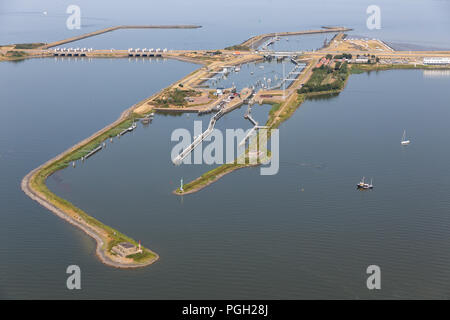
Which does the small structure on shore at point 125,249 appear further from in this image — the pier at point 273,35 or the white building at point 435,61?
the pier at point 273,35

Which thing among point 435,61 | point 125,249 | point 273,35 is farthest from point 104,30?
point 125,249

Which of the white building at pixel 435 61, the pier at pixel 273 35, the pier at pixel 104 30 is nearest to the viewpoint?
the white building at pixel 435 61

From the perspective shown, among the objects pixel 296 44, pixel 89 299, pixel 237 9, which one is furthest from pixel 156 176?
pixel 237 9

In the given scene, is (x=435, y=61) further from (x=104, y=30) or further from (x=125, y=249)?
(x=125, y=249)

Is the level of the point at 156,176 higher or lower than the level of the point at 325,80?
lower

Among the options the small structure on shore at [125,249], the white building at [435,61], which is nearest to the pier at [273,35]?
the white building at [435,61]

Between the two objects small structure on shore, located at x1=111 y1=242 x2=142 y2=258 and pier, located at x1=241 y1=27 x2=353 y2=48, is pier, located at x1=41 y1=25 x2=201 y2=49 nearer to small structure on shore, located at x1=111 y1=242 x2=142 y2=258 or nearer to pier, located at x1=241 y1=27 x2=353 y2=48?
pier, located at x1=241 y1=27 x2=353 y2=48

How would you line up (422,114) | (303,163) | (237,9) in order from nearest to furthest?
(303,163)
(422,114)
(237,9)

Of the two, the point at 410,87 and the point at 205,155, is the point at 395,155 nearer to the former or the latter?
the point at 205,155

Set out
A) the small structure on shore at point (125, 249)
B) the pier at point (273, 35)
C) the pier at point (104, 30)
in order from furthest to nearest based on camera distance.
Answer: the pier at point (273, 35) < the pier at point (104, 30) < the small structure on shore at point (125, 249)
